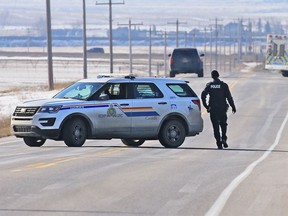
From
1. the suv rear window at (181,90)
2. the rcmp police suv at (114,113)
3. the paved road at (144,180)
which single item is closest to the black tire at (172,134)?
the rcmp police suv at (114,113)

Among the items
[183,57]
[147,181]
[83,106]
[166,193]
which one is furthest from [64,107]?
[183,57]

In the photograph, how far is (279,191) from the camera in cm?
1452

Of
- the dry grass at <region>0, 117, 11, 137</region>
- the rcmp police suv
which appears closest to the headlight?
the rcmp police suv

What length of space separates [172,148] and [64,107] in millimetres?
2742

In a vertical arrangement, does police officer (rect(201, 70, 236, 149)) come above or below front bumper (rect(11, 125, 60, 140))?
above

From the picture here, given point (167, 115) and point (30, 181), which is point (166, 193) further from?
point (167, 115)

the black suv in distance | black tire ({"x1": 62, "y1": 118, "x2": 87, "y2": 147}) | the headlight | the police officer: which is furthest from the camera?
the black suv in distance

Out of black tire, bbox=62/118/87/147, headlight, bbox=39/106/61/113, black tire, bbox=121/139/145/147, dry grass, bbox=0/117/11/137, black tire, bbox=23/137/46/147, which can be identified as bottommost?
dry grass, bbox=0/117/11/137

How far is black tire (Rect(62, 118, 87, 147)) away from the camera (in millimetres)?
23703

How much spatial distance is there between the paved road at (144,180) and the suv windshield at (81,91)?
3.79 ft

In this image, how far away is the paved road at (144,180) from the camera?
12711 millimetres

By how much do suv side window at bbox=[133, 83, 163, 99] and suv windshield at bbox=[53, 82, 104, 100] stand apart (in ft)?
3.03

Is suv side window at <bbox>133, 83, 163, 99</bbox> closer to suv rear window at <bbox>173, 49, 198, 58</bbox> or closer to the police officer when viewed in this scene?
the police officer

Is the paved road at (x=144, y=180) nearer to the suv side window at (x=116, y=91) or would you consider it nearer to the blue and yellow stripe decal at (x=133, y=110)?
the blue and yellow stripe decal at (x=133, y=110)
